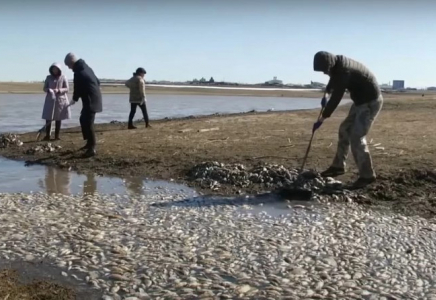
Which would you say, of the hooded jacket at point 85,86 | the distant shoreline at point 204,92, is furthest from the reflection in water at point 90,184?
the distant shoreline at point 204,92

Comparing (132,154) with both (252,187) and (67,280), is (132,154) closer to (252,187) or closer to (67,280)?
(252,187)

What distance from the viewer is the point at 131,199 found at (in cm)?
841

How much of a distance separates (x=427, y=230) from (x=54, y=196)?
17.3 ft

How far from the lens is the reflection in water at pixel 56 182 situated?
29.7 ft

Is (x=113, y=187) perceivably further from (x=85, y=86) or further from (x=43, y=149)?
(x=43, y=149)

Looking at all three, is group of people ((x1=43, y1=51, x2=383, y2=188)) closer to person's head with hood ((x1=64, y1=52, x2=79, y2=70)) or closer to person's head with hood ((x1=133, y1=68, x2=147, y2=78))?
person's head with hood ((x1=64, y1=52, x2=79, y2=70))

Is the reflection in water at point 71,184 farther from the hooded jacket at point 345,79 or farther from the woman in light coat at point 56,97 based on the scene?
the woman in light coat at point 56,97

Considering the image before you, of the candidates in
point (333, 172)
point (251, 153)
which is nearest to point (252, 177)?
point (333, 172)

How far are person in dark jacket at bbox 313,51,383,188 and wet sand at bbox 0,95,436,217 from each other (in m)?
0.43

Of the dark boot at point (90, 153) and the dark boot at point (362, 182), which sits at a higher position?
the dark boot at point (90, 153)

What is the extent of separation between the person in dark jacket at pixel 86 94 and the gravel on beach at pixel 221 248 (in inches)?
155

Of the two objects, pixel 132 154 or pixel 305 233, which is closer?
pixel 305 233

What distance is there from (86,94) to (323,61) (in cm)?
568

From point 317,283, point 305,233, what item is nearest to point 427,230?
point 305,233
